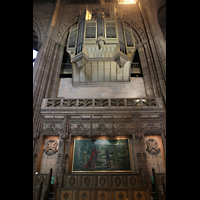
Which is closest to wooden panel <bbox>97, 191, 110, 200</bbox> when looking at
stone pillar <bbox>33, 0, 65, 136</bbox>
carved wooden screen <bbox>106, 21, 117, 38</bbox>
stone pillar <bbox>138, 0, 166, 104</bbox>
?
stone pillar <bbox>33, 0, 65, 136</bbox>

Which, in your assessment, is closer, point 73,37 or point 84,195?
point 84,195

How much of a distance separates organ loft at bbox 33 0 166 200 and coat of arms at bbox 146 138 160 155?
6cm

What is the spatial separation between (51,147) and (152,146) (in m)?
5.91

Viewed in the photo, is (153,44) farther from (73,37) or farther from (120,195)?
(120,195)

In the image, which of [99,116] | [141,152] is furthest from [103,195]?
[99,116]

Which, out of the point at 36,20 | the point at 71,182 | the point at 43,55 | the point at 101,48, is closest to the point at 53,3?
the point at 36,20

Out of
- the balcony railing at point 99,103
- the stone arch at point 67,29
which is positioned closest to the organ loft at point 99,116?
the balcony railing at point 99,103

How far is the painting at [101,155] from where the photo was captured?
834 cm

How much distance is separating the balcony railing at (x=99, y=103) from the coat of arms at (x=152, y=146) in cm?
219

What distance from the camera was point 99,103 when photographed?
10.1m

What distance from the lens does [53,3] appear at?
56.2ft

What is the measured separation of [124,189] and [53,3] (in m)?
18.9

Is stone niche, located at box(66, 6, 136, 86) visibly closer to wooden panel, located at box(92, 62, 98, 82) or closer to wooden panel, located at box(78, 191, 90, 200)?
wooden panel, located at box(92, 62, 98, 82)
